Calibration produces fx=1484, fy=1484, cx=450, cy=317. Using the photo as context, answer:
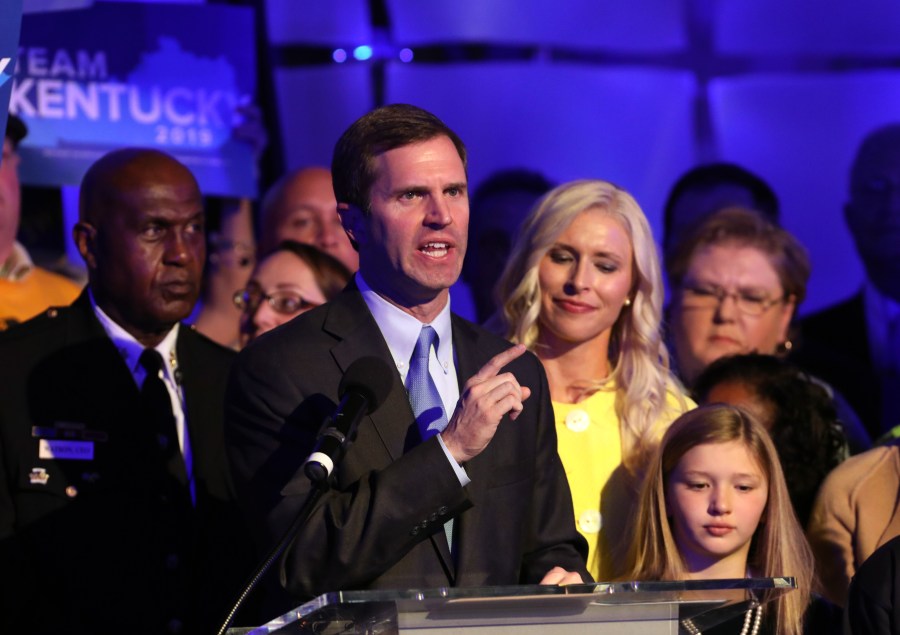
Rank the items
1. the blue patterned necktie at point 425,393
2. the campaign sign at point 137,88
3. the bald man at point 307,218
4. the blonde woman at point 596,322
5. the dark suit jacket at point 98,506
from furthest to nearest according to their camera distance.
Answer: the bald man at point 307,218, the campaign sign at point 137,88, the blonde woman at point 596,322, the dark suit jacket at point 98,506, the blue patterned necktie at point 425,393

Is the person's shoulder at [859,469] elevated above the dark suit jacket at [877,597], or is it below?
above

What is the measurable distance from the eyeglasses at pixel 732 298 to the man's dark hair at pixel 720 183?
0.74 meters

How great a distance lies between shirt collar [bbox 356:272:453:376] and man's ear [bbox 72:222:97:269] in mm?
1145

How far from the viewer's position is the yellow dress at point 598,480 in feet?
12.9

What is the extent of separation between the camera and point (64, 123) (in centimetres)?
525

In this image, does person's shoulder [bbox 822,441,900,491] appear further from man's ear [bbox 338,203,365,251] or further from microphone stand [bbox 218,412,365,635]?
microphone stand [bbox 218,412,365,635]

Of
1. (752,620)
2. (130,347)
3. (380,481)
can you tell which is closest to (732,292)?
(752,620)

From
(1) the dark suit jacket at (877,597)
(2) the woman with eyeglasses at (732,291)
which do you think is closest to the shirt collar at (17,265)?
(2) the woman with eyeglasses at (732,291)

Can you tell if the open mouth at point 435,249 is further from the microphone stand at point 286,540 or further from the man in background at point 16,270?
the man in background at point 16,270

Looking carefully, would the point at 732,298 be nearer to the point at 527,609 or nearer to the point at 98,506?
the point at 98,506

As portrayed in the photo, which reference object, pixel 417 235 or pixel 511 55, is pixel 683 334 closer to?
pixel 511 55

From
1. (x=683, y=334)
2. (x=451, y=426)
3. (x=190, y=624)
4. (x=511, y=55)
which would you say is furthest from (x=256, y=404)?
(x=511, y=55)

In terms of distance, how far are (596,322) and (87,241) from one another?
1422mm

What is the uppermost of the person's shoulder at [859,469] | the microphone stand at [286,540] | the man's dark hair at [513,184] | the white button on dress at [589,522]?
the man's dark hair at [513,184]
